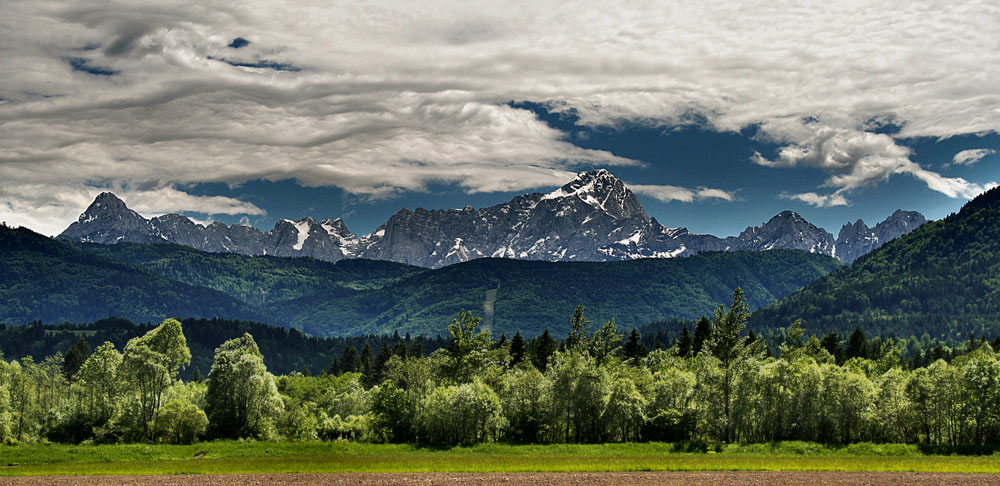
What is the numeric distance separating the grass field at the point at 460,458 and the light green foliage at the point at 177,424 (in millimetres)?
5355

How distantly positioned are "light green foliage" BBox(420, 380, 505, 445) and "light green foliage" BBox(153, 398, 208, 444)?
29028 mm

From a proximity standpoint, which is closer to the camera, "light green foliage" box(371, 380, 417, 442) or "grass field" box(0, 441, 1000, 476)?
"grass field" box(0, 441, 1000, 476)

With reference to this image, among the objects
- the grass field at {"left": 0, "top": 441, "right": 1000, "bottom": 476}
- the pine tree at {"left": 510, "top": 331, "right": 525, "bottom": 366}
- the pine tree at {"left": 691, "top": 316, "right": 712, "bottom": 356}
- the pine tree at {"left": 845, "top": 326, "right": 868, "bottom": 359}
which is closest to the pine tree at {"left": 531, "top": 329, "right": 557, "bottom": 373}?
the pine tree at {"left": 510, "top": 331, "right": 525, "bottom": 366}

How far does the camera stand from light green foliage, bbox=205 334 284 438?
10719 centimetres

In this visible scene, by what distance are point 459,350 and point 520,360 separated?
36.0 m

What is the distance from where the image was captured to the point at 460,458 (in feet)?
288

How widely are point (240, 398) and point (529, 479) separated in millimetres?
55465

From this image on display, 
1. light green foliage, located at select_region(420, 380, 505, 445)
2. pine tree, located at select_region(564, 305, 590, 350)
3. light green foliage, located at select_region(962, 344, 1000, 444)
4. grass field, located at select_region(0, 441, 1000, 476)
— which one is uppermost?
pine tree, located at select_region(564, 305, 590, 350)

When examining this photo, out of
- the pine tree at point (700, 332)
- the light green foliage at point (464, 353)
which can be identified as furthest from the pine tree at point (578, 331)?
the pine tree at point (700, 332)

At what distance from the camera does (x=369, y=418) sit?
112 m

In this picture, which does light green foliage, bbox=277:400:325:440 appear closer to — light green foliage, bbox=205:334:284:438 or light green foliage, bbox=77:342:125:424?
light green foliage, bbox=205:334:284:438

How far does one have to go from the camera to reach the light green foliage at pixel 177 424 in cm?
9888

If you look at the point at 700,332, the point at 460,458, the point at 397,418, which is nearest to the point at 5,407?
the point at 397,418

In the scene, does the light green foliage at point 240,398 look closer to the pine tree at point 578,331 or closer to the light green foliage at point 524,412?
the light green foliage at point 524,412
